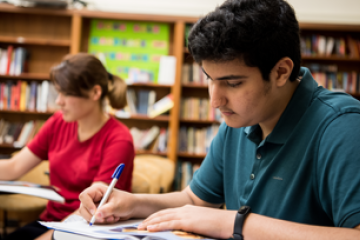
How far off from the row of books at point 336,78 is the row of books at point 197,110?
51.1 inches

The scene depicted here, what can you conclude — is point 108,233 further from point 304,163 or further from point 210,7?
point 210,7

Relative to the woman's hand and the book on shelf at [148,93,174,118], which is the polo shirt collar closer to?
the woman's hand

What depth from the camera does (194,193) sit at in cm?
101

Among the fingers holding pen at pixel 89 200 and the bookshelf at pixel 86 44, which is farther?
the bookshelf at pixel 86 44

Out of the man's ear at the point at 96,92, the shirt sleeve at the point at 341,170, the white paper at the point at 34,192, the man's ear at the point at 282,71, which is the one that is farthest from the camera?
the man's ear at the point at 96,92

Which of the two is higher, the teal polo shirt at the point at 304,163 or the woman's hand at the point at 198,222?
the teal polo shirt at the point at 304,163

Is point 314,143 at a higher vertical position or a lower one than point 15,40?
lower

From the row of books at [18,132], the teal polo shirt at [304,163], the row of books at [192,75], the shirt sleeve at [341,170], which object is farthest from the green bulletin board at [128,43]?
the shirt sleeve at [341,170]

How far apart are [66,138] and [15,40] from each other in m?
2.56

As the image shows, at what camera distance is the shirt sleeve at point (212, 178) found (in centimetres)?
100

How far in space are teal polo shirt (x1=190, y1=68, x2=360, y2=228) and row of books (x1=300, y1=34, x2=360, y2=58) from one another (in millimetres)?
3019

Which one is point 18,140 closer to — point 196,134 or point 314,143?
point 196,134

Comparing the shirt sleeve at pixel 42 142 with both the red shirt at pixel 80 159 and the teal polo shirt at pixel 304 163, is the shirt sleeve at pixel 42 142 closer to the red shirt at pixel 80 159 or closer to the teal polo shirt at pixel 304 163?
the red shirt at pixel 80 159

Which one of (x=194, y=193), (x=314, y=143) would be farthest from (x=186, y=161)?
(x=314, y=143)
